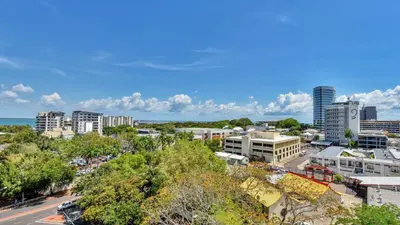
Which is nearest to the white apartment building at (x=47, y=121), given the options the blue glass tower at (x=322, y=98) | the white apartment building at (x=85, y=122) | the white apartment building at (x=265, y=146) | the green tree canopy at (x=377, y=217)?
the white apartment building at (x=85, y=122)

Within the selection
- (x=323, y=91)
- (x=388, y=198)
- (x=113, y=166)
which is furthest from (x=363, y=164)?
(x=323, y=91)

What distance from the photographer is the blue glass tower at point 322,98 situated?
124312 mm

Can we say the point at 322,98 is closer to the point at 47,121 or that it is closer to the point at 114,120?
the point at 114,120

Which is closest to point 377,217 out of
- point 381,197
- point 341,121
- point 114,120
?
point 381,197

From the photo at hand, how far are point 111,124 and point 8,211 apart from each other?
12051 centimetres

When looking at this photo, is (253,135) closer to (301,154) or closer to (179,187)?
(301,154)

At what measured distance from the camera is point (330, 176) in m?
35.3

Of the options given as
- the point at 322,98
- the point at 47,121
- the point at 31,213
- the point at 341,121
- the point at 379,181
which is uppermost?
the point at 322,98

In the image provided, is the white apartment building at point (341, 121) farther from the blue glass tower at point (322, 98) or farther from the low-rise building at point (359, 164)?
the blue glass tower at point (322, 98)

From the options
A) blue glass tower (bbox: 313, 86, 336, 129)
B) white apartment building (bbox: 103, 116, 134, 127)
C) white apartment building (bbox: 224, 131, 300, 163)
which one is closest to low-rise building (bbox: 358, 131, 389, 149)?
white apartment building (bbox: 224, 131, 300, 163)

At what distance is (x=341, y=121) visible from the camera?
246 feet

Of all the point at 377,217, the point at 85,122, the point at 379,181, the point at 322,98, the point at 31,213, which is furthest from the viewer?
the point at 322,98

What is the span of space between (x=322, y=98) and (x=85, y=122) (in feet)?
397

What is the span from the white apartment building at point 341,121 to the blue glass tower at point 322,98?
47.4 metres
